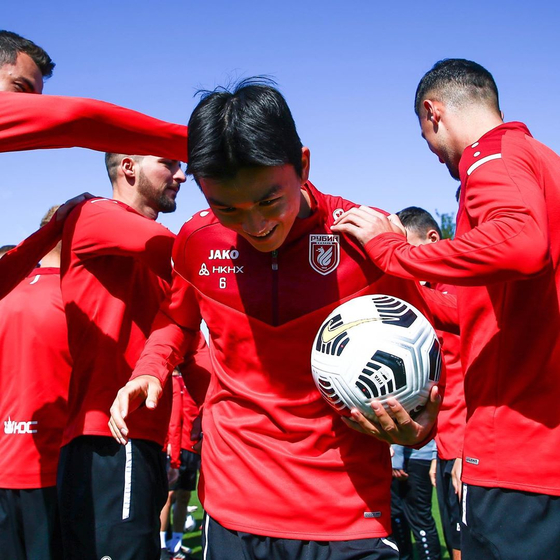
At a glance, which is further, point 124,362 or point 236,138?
point 124,362

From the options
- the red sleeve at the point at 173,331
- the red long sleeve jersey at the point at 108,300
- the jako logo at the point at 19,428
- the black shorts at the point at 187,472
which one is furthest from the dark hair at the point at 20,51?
the black shorts at the point at 187,472

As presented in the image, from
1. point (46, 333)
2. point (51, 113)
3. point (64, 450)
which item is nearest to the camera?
point (51, 113)

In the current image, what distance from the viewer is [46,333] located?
15.9ft

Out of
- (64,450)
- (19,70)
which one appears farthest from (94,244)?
(19,70)

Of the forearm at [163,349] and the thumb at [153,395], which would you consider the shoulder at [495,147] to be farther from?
the thumb at [153,395]

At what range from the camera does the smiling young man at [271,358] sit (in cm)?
249

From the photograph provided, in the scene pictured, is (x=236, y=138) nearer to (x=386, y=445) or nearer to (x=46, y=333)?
(x=386, y=445)

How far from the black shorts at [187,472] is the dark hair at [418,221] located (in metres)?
4.34

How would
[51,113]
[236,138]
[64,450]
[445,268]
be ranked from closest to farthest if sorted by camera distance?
[236,138] → [445,268] → [51,113] → [64,450]

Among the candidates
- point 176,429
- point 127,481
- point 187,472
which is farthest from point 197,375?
point 176,429

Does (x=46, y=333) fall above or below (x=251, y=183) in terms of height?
below

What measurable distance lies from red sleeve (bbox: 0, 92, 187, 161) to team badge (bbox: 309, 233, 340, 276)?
1185mm

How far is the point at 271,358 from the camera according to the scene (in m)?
2.71

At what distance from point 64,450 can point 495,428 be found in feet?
7.27
